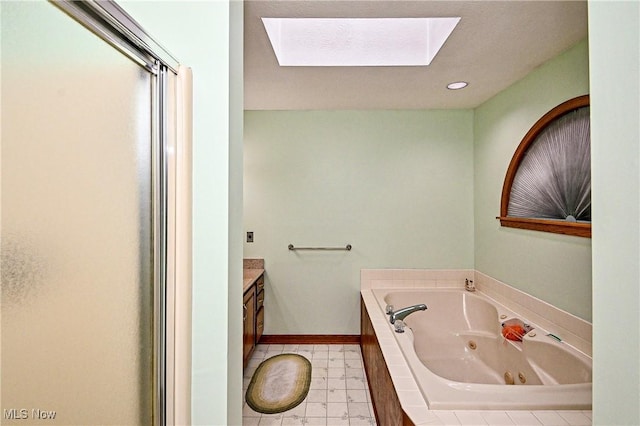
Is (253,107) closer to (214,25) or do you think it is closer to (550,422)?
(214,25)

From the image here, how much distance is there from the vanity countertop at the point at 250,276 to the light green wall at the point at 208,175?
5.25 ft

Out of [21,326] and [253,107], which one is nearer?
[21,326]

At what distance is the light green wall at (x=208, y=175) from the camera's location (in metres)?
0.93

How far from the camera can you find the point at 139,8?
→ 3.13 feet

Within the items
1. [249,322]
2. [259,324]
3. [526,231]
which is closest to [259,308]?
[259,324]

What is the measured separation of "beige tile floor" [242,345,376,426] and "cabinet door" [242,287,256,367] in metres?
0.20

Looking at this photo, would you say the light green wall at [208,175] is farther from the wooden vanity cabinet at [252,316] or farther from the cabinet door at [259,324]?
the cabinet door at [259,324]

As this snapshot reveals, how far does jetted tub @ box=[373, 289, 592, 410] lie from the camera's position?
4.42ft

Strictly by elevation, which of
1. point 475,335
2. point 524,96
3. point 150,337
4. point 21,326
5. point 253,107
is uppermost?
point 253,107

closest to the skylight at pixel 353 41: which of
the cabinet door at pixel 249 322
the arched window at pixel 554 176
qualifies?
the arched window at pixel 554 176

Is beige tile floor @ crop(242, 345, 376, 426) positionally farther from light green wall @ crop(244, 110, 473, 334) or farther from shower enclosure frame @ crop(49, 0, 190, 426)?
shower enclosure frame @ crop(49, 0, 190, 426)

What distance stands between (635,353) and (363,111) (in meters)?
2.89

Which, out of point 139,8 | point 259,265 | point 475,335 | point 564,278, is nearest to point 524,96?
point 564,278

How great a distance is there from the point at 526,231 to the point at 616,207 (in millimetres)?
1806
